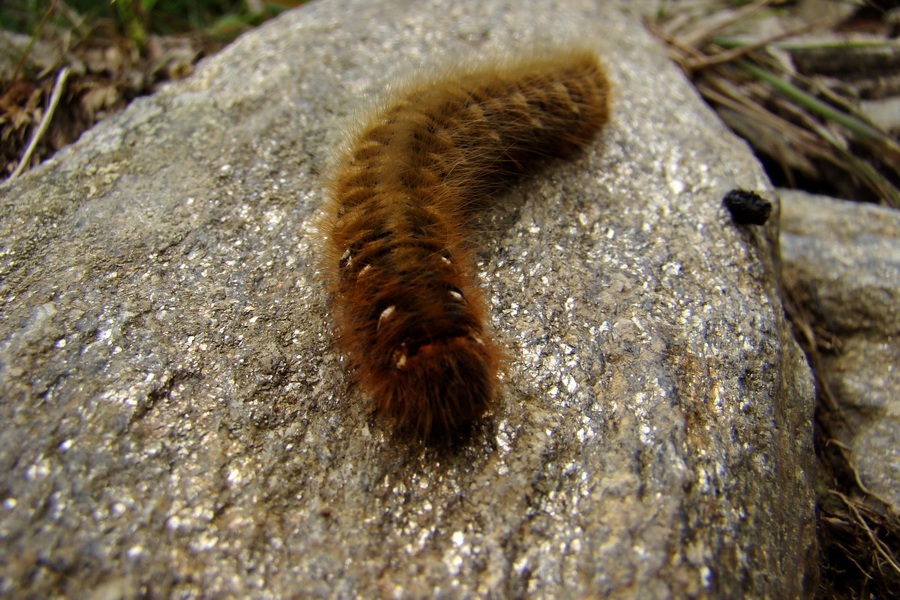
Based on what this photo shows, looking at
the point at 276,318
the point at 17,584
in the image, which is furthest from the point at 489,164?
the point at 17,584

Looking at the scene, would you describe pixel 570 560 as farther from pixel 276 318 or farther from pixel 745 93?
pixel 745 93

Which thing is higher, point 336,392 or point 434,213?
point 434,213

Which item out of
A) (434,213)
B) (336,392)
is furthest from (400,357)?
(434,213)

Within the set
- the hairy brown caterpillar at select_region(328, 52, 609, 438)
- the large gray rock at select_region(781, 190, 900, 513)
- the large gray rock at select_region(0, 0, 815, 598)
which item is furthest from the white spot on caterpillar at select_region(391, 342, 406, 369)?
the large gray rock at select_region(781, 190, 900, 513)

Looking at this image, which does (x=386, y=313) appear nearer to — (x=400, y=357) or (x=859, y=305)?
(x=400, y=357)

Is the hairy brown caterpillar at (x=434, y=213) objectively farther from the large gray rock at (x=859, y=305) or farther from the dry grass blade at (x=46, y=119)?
the dry grass blade at (x=46, y=119)

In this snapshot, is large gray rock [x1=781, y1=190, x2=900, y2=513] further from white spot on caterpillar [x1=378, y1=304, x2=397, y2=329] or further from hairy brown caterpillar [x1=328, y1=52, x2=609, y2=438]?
white spot on caterpillar [x1=378, y1=304, x2=397, y2=329]
